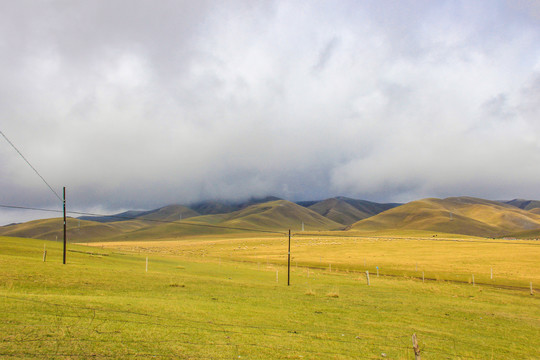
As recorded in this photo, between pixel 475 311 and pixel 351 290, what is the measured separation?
1148 cm

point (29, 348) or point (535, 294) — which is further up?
point (29, 348)

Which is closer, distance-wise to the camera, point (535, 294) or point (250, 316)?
point (250, 316)

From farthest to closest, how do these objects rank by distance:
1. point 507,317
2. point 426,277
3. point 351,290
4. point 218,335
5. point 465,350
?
point 426,277 → point 351,290 → point 507,317 → point 465,350 → point 218,335

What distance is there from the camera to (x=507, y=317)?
2403 cm

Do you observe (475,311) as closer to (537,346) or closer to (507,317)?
(507,317)

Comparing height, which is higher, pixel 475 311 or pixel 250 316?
pixel 250 316

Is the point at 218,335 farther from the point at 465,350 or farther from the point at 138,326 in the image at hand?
the point at 465,350

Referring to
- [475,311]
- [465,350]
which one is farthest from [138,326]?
[475,311]

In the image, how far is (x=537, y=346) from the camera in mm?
16922

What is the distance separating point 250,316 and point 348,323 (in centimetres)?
535

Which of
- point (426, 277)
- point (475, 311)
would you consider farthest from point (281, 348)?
point (426, 277)

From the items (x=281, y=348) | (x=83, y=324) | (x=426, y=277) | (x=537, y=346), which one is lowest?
(x=426, y=277)

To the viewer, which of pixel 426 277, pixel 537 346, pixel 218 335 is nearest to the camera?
pixel 218 335

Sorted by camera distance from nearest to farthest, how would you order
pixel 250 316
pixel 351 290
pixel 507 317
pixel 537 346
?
pixel 537 346 → pixel 250 316 → pixel 507 317 → pixel 351 290
